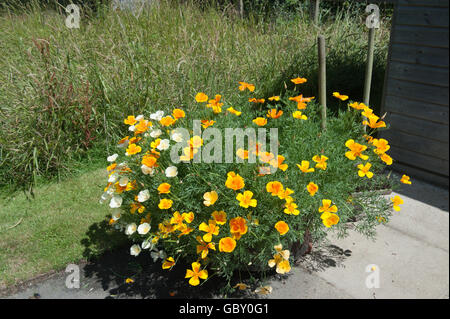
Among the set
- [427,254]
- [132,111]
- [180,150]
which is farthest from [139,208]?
[132,111]

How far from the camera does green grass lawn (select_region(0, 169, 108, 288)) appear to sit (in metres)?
2.94

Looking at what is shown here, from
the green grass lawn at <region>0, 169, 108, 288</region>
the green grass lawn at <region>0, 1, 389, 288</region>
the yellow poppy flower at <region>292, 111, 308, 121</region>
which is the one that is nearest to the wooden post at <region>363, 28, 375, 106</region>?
the yellow poppy flower at <region>292, 111, 308, 121</region>

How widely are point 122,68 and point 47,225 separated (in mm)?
1954

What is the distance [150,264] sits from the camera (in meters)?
2.87

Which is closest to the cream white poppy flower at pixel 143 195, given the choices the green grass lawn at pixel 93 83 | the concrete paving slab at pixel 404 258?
the green grass lawn at pixel 93 83

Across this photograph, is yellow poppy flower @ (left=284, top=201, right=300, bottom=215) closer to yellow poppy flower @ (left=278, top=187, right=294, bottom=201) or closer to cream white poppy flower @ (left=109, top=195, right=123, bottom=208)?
yellow poppy flower @ (left=278, top=187, right=294, bottom=201)

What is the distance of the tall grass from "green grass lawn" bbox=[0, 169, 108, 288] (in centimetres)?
27

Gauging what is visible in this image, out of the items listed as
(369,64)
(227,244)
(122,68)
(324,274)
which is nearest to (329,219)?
(227,244)

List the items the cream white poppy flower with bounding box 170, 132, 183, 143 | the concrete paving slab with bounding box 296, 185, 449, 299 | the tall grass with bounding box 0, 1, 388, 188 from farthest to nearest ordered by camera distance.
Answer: the tall grass with bounding box 0, 1, 388, 188 < the cream white poppy flower with bounding box 170, 132, 183, 143 < the concrete paving slab with bounding box 296, 185, 449, 299

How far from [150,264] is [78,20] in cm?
352

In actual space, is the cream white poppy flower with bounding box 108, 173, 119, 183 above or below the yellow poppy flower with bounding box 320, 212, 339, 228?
above

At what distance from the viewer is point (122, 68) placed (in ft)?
14.7

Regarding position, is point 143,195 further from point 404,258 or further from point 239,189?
point 404,258
